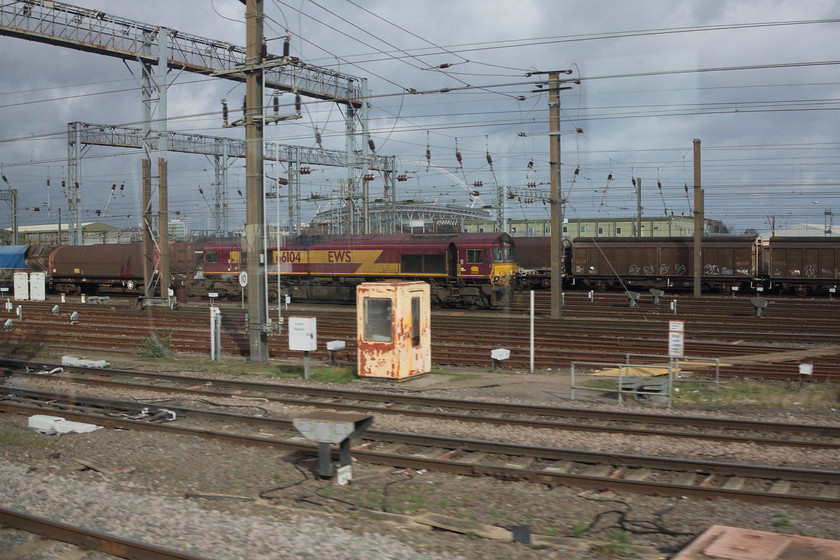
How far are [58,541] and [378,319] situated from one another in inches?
330

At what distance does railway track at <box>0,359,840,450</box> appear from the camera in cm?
972

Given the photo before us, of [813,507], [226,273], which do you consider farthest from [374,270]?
[813,507]

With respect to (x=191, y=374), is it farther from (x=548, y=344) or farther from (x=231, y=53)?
(x=231, y=53)

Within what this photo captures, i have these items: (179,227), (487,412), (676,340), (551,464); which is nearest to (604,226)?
(179,227)

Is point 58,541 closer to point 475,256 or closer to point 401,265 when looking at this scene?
point 475,256

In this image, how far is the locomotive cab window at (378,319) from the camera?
14.0 metres

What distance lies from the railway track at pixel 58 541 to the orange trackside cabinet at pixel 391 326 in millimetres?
8001

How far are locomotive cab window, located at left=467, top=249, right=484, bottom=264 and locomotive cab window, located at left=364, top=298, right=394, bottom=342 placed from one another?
1619cm

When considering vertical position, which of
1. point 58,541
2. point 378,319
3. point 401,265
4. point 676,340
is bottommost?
point 58,541

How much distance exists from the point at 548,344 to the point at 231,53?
1988cm

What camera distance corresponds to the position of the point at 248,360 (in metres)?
18.1

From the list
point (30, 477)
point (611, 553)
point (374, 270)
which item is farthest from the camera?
point (374, 270)

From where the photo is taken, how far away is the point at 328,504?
7160mm

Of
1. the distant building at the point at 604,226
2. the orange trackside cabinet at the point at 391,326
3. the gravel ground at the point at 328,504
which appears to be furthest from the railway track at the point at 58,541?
the distant building at the point at 604,226
